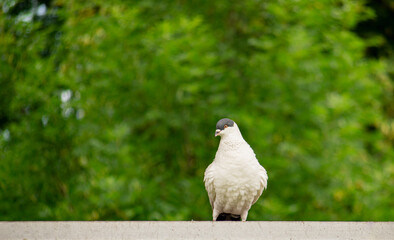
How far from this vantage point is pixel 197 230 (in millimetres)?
2885

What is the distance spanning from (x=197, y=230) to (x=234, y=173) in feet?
3.05

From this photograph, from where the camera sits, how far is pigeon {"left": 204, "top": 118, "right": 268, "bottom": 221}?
3.74 m

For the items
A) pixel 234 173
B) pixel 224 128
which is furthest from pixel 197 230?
pixel 224 128

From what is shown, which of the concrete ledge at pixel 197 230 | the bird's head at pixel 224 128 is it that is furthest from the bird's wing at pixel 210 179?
the concrete ledge at pixel 197 230

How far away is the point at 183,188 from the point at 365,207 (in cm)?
236

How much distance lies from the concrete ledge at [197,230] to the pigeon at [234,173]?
836 mm

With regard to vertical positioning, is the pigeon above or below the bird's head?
below

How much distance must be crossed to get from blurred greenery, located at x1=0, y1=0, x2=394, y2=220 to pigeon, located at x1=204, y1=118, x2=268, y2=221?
7.27ft

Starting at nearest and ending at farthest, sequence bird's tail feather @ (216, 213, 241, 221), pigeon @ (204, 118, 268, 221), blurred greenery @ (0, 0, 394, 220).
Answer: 1. pigeon @ (204, 118, 268, 221)
2. bird's tail feather @ (216, 213, 241, 221)
3. blurred greenery @ (0, 0, 394, 220)

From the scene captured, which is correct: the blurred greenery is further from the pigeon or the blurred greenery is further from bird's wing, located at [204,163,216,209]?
the pigeon

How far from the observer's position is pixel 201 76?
22.5ft

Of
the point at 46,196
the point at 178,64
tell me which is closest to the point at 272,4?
the point at 178,64

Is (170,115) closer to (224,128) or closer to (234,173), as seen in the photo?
(224,128)

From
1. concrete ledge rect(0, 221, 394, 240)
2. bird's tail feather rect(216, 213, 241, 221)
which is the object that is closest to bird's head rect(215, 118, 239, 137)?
bird's tail feather rect(216, 213, 241, 221)
